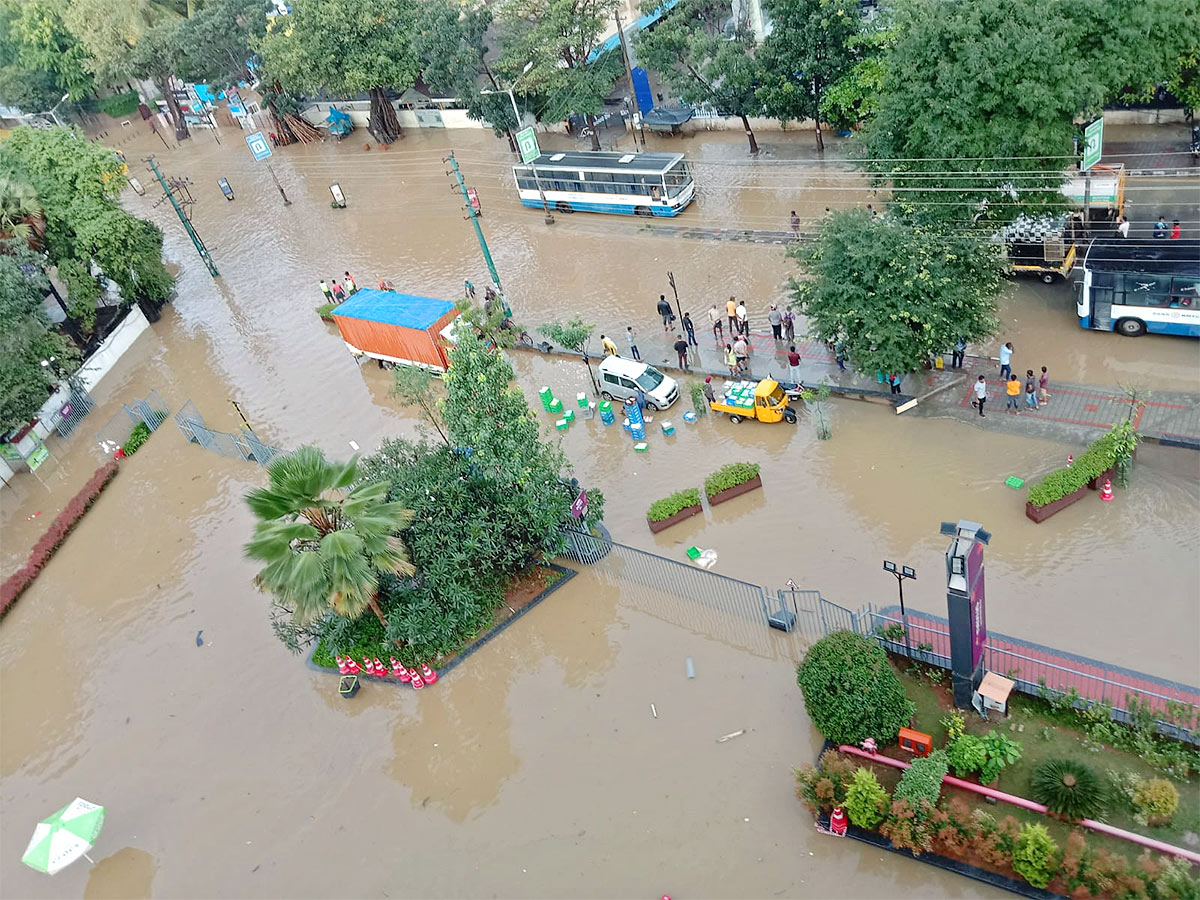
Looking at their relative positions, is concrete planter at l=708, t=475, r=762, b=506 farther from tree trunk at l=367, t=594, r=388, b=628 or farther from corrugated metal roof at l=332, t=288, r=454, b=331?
corrugated metal roof at l=332, t=288, r=454, b=331

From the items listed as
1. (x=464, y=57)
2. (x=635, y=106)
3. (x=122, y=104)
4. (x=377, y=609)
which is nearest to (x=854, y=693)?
(x=377, y=609)

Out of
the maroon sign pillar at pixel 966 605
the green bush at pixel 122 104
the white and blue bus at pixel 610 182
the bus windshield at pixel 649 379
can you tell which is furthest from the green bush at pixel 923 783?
the green bush at pixel 122 104

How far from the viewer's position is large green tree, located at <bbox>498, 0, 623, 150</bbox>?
3941 cm

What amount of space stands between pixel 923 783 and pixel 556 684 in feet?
25.3

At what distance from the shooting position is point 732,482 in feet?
68.1

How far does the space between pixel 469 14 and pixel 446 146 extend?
310 inches

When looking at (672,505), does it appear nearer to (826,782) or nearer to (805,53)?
(826,782)

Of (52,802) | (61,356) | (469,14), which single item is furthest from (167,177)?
(52,802)

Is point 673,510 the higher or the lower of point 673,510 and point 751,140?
the lower

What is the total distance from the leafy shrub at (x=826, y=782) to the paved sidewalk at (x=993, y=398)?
35.4 feet

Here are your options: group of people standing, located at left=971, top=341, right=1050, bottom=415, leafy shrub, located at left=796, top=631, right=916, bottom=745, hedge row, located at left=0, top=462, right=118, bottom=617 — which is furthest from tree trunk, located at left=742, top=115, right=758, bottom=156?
hedge row, located at left=0, top=462, right=118, bottom=617

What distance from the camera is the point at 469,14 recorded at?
44.0m

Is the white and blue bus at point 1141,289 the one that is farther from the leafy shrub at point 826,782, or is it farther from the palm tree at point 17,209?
the palm tree at point 17,209

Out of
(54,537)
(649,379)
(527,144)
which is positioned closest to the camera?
(649,379)
